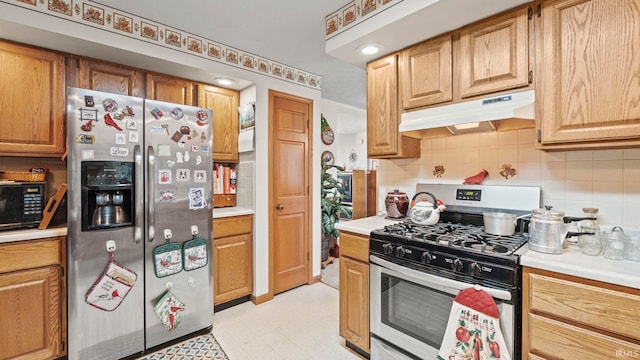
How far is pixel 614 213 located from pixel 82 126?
3065mm

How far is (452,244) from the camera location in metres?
1.50

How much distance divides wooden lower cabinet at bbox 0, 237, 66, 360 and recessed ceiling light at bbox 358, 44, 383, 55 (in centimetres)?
236

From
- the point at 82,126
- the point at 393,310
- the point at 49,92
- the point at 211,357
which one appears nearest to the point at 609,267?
the point at 393,310

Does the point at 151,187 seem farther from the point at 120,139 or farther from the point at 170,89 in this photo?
the point at 170,89

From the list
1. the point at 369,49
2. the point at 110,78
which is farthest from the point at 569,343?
the point at 110,78

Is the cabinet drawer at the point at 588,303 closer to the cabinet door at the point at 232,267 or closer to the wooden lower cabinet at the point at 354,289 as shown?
the wooden lower cabinet at the point at 354,289

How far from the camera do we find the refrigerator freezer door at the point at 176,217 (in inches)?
79.8

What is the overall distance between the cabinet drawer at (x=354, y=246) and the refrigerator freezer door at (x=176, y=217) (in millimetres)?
1080

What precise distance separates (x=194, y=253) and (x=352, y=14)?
2.09 meters

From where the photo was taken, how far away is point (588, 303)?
114 centimetres

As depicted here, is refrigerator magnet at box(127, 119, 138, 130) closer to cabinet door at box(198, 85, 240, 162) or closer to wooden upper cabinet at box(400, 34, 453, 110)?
cabinet door at box(198, 85, 240, 162)

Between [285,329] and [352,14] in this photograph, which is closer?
[352,14]

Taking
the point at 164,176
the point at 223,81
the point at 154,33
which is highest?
the point at 154,33

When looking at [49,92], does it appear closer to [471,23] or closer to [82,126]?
[82,126]
